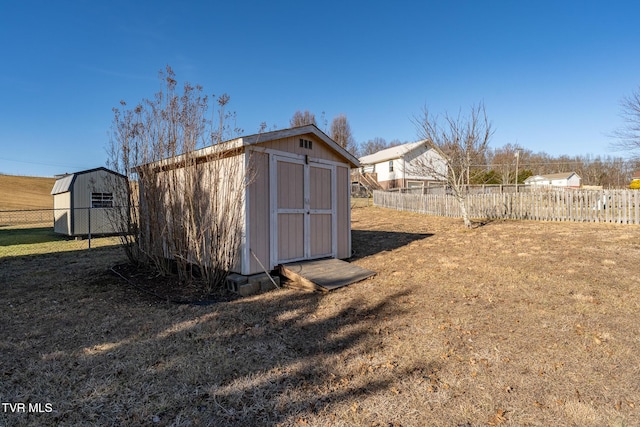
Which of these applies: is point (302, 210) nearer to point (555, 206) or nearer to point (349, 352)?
point (349, 352)

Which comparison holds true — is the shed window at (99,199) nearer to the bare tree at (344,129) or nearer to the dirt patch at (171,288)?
the dirt patch at (171,288)

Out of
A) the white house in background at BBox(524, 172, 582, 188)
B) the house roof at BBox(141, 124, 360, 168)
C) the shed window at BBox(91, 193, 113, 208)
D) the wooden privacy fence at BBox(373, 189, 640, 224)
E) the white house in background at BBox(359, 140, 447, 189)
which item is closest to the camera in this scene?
the house roof at BBox(141, 124, 360, 168)

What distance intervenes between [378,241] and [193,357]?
284 inches

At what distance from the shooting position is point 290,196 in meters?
6.30

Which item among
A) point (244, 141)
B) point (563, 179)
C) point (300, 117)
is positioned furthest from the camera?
point (563, 179)

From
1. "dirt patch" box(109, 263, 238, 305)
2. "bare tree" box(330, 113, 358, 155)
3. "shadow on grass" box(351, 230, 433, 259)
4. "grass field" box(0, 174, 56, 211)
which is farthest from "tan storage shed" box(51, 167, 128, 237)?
"bare tree" box(330, 113, 358, 155)

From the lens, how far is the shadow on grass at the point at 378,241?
8.41 metres

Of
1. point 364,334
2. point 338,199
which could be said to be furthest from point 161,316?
point 338,199

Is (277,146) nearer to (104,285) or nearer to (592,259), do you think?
(104,285)

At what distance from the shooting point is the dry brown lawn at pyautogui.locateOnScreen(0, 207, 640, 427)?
2400 millimetres

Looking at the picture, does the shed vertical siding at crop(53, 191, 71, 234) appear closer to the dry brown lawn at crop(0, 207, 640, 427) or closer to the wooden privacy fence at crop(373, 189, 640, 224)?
the dry brown lawn at crop(0, 207, 640, 427)

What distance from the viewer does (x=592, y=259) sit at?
634 cm

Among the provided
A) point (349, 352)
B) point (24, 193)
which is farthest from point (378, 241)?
point (24, 193)

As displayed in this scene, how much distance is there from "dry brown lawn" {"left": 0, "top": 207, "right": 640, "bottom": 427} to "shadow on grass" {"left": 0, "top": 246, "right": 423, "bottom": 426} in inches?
0.6
